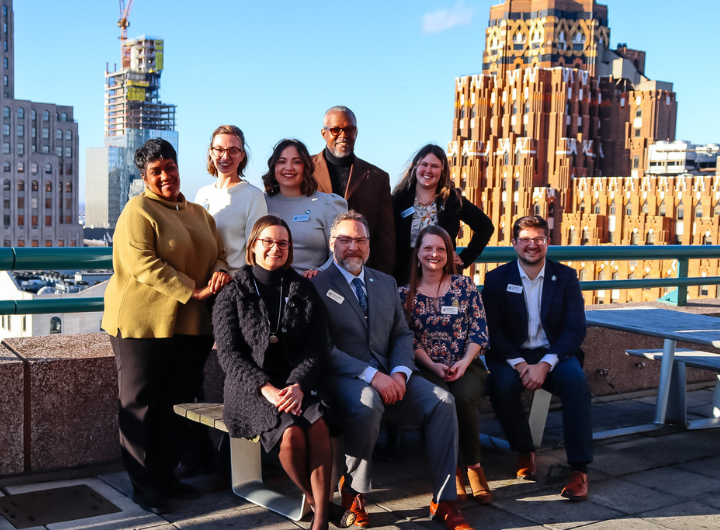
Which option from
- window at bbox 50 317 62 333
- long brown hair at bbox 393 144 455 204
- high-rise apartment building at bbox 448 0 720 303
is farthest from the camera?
high-rise apartment building at bbox 448 0 720 303

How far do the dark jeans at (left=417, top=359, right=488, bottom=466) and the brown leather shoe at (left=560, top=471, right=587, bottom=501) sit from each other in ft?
1.56

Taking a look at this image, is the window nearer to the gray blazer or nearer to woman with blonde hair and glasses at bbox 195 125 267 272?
woman with blonde hair and glasses at bbox 195 125 267 272

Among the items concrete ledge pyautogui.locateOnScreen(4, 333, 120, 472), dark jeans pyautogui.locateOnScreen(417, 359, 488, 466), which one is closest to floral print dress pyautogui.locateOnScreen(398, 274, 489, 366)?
dark jeans pyautogui.locateOnScreen(417, 359, 488, 466)

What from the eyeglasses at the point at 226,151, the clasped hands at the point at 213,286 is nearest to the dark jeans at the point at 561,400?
the clasped hands at the point at 213,286

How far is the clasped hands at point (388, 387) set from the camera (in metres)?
3.83

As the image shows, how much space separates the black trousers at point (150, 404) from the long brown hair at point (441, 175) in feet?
5.65

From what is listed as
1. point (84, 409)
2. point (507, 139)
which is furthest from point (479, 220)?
point (507, 139)

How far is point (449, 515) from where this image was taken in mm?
3582

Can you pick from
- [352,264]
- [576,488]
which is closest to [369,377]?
[352,264]

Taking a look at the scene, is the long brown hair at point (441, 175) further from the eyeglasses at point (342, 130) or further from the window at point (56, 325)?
the window at point (56, 325)

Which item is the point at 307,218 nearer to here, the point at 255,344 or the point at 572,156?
the point at 255,344

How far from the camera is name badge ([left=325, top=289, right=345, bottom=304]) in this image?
4008 millimetres

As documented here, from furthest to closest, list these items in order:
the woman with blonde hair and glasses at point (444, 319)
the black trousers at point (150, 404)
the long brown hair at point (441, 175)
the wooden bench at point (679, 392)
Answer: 1. the wooden bench at point (679, 392)
2. the long brown hair at point (441, 175)
3. the woman with blonde hair and glasses at point (444, 319)
4. the black trousers at point (150, 404)

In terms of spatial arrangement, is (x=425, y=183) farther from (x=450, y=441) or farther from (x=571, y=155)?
(x=571, y=155)
